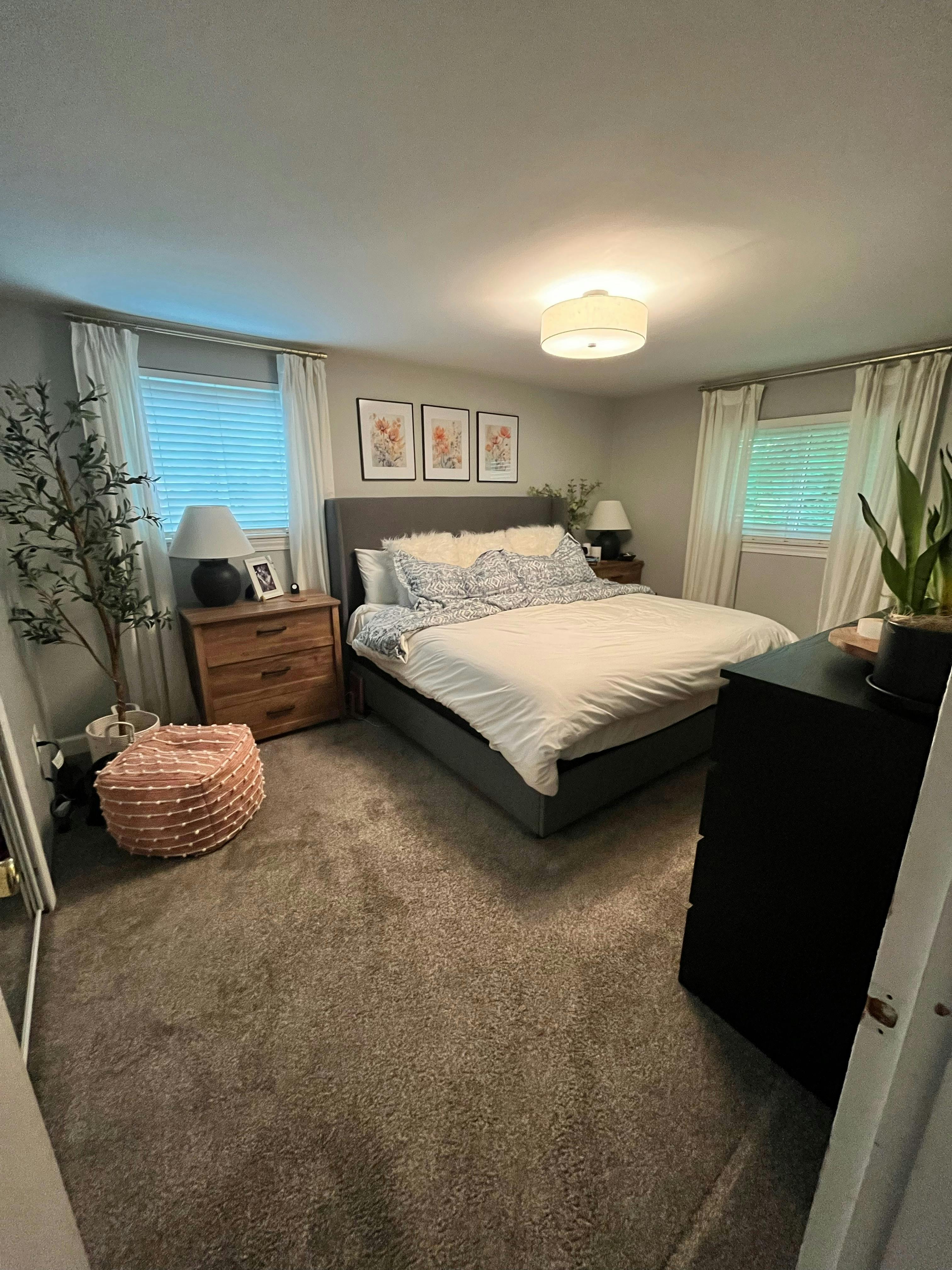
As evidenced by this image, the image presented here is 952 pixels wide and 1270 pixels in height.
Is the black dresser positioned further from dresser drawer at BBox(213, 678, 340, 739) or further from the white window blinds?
the white window blinds

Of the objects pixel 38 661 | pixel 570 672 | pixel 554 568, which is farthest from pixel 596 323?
pixel 38 661

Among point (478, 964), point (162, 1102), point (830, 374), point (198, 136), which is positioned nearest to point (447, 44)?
point (198, 136)

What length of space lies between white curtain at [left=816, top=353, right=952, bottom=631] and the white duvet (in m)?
1.06

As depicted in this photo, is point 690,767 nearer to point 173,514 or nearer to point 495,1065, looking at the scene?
point 495,1065

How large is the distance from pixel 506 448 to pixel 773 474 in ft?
6.95

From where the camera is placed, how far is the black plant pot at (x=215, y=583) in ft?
8.80

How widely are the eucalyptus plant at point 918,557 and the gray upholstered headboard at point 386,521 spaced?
103 inches

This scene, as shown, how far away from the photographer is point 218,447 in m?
2.86

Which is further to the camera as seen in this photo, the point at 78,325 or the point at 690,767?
the point at 690,767

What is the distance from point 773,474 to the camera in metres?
3.76

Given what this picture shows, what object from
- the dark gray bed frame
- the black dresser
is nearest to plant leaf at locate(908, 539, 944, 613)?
the black dresser

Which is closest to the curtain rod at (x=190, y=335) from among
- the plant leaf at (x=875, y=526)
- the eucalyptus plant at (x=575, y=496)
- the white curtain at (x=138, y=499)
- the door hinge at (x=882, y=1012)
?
the white curtain at (x=138, y=499)

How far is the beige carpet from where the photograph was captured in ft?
3.05

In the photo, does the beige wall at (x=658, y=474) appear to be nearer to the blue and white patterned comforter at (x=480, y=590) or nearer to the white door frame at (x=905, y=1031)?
the blue and white patterned comforter at (x=480, y=590)
